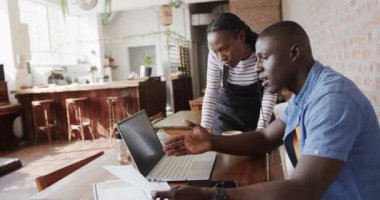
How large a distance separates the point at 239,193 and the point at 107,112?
5.70 metres

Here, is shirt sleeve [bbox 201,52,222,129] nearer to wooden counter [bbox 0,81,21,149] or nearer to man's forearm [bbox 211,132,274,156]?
man's forearm [bbox 211,132,274,156]

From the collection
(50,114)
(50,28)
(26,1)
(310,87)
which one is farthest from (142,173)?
(50,28)

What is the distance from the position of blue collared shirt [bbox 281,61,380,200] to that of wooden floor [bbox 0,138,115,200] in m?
3.20

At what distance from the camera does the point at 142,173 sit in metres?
1.14

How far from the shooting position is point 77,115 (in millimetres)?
6203

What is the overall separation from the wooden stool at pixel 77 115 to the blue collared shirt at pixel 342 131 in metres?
5.70

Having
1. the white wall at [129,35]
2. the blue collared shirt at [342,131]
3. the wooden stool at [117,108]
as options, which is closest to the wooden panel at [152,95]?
the wooden stool at [117,108]

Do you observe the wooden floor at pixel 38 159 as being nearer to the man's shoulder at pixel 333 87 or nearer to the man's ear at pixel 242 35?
the man's ear at pixel 242 35

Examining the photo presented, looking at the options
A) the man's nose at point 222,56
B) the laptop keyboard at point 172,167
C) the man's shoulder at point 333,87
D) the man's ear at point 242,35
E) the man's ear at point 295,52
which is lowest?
the laptop keyboard at point 172,167

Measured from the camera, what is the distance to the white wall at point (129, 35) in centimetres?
1013

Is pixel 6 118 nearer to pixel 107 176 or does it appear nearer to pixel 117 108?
pixel 117 108

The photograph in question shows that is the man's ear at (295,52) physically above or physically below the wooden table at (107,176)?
above

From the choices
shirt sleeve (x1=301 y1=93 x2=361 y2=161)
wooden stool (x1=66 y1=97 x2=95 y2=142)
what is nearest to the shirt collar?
shirt sleeve (x1=301 y1=93 x2=361 y2=161)

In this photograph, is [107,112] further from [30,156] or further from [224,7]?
[224,7]
